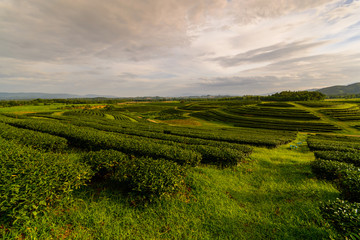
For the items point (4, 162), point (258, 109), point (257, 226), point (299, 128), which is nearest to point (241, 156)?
point (257, 226)

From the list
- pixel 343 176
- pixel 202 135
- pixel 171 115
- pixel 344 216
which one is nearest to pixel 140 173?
pixel 344 216

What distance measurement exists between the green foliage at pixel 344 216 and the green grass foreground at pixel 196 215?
505 mm

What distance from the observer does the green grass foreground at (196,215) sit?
5.76 meters

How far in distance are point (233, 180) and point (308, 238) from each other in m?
4.90

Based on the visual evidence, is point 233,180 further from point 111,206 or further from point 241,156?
point 111,206

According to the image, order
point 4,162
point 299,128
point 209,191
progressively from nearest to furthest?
1. point 4,162
2. point 209,191
3. point 299,128

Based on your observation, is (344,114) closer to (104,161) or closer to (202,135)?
(202,135)

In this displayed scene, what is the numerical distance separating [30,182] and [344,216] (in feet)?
40.9

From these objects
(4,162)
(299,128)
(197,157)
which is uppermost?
(4,162)

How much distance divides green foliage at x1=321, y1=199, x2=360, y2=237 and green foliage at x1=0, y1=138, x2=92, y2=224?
440 inches

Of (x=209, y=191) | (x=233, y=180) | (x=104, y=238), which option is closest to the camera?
(x=104, y=238)

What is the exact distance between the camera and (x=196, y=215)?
282 inches

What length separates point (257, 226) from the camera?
22.0 ft

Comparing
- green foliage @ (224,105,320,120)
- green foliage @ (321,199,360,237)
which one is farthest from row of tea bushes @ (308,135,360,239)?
green foliage @ (224,105,320,120)
